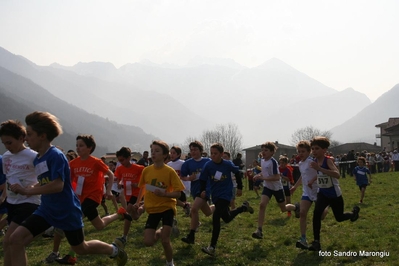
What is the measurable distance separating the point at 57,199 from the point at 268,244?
5011 mm

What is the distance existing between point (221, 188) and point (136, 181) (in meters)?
2.36

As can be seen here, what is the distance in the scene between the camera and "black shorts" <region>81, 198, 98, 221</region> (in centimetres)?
741

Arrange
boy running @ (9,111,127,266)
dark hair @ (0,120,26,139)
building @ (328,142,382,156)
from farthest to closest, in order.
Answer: building @ (328,142,382,156), dark hair @ (0,120,26,139), boy running @ (9,111,127,266)

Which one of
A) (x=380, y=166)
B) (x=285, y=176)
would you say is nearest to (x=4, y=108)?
(x=380, y=166)

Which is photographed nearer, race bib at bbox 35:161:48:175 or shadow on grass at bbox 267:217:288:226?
race bib at bbox 35:161:48:175

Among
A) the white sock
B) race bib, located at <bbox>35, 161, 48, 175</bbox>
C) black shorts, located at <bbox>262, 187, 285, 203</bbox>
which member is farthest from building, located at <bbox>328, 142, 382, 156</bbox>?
race bib, located at <bbox>35, 161, 48, 175</bbox>

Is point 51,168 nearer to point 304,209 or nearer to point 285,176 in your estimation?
point 304,209

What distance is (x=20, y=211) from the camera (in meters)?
5.93

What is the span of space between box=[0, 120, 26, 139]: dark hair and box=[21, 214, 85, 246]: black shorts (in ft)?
4.39

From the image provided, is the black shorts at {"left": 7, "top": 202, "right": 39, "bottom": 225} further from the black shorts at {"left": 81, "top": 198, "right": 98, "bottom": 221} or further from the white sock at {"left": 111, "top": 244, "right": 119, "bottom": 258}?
the black shorts at {"left": 81, "top": 198, "right": 98, "bottom": 221}

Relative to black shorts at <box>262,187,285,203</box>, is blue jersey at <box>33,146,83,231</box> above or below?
above

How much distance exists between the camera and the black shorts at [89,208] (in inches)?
292

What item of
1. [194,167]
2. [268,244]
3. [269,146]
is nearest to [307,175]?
[269,146]

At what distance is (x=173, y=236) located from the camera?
9742mm
